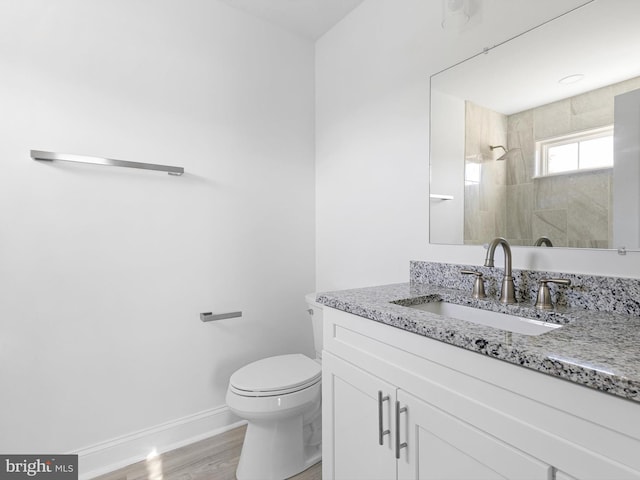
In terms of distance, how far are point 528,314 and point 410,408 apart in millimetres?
470

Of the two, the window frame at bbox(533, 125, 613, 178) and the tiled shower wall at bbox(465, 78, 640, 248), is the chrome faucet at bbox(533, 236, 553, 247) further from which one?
the window frame at bbox(533, 125, 613, 178)

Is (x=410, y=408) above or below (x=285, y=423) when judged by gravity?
above

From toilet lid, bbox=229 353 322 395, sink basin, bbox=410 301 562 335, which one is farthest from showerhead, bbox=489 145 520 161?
toilet lid, bbox=229 353 322 395

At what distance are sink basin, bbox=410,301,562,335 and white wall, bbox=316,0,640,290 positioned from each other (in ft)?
0.83

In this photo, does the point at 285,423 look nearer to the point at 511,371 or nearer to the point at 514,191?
the point at 511,371

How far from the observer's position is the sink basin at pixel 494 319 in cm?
101

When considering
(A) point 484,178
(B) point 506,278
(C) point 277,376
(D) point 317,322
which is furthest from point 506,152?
(C) point 277,376

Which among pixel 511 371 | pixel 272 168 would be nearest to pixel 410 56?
pixel 272 168

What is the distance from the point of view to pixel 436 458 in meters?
0.85

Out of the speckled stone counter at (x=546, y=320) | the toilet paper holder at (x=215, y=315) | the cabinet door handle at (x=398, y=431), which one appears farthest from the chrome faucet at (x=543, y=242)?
the toilet paper holder at (x=215, y=315)

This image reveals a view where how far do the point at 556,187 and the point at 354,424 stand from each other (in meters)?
1.05

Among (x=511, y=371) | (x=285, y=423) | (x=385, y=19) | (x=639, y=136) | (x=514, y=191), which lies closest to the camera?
(x=511, y=371)

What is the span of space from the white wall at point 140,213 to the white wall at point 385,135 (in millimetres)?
227

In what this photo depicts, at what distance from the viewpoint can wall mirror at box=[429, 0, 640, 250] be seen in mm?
1003
